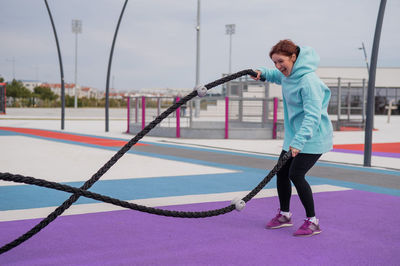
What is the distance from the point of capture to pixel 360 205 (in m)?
5.61

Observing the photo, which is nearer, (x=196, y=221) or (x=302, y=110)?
(x=302, y=110)

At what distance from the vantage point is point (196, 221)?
473 centimetres

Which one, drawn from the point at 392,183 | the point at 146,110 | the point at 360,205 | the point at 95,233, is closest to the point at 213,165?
the point at 392,183

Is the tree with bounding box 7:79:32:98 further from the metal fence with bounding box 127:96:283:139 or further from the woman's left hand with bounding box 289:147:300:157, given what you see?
the woman's left hand with bounding box 289:147:300:157

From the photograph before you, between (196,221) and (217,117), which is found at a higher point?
(217,117)

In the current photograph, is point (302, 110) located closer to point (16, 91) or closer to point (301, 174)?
point (301, 174)

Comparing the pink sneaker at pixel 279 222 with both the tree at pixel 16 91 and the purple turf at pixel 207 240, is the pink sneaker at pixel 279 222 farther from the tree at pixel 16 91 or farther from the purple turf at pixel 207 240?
the tree at pixel 16 91

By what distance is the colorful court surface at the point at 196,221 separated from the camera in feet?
12.0

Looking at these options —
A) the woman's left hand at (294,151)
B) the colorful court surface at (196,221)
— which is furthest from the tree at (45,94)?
the woman's left hand at (294,151)

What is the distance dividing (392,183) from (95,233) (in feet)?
16.6

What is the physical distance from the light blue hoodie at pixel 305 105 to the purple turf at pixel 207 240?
87cm

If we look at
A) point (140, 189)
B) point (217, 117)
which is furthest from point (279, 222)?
point (217, 117)

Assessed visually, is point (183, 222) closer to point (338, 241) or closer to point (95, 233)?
point (95, 233)

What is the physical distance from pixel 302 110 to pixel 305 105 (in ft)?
0.52
